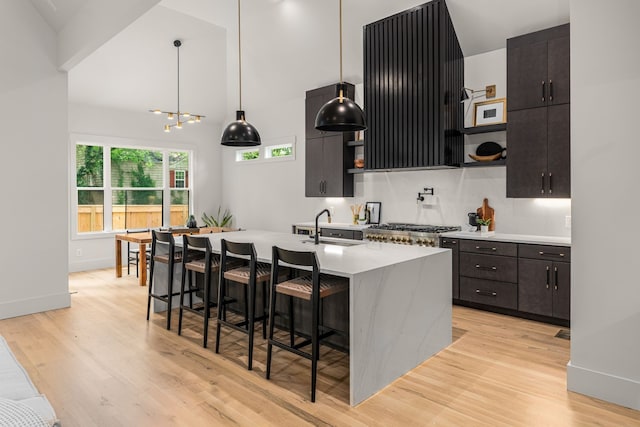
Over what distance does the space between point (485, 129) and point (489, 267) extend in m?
1.58

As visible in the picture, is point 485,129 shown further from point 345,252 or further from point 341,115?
point 345,252

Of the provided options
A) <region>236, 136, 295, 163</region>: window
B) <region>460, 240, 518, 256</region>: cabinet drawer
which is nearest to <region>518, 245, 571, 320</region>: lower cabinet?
<region>460, 240, 518, 256</region>: cabinet drawer

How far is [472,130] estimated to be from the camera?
191 inches

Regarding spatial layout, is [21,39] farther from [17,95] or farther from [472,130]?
[472,130]

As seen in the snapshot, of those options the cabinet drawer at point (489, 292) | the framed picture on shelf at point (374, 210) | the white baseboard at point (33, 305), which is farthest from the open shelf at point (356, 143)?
the white baseboard at point (33, 305)

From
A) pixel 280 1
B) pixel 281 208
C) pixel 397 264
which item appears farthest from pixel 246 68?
pixel 397 264

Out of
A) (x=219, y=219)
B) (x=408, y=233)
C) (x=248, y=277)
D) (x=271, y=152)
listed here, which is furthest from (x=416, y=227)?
(x=219, y=219)

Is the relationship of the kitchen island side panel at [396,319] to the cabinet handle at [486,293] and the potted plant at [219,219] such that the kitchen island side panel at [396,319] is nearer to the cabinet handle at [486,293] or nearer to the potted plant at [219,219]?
the cabinet handle at [486,293]

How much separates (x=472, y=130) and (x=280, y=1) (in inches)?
118

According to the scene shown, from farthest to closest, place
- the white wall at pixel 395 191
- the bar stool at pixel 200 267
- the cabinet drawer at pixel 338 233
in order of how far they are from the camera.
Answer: the cabinet drawer at pixel 338 233
the white wall at pixel 395 191
the bar stool at pixel 200 267

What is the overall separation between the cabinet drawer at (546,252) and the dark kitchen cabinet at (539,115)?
53 cm

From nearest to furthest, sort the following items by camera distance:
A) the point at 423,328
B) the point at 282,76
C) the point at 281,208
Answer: the point at 423,328, the point at 282,76, the point at 281,208

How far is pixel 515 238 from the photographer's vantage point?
14.2 ft

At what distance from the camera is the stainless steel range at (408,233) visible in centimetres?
479
